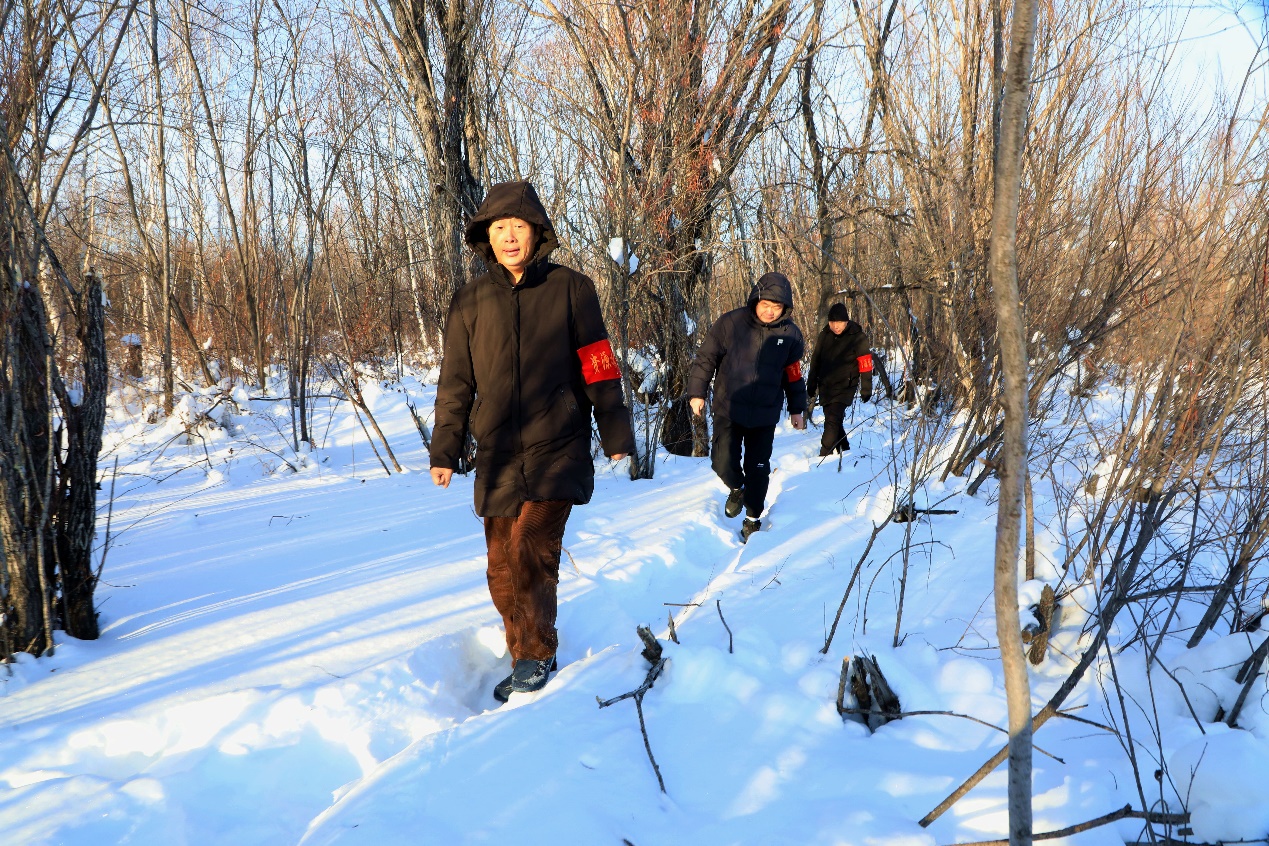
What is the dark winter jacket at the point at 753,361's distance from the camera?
4.72 m

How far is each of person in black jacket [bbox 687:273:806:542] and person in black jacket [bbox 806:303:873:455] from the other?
7.51 feet

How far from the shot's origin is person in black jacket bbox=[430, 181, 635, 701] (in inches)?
103

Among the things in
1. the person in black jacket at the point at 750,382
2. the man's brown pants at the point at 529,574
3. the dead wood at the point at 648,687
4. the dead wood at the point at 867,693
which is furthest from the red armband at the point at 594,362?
the person in black jacket at the point at 750,382

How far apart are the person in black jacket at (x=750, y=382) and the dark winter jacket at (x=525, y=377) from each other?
6.96 ft

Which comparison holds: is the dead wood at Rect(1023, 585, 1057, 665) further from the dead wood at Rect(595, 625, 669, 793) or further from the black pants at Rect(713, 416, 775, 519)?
the black pants at Rect(713, 416, 775, 519)

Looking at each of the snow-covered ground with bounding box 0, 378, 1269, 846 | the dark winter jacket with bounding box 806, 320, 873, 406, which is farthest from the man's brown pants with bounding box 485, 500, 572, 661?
the dark winter jacket with bounding box 806, 320, 873, 406

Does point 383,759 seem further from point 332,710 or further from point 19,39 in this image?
point 19,39

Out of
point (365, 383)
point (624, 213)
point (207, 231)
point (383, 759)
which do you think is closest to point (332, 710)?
point (383, 759)

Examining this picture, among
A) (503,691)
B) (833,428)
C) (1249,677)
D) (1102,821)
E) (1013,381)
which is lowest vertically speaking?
(1249,677)

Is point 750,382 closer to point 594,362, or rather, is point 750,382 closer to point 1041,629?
point 594,362

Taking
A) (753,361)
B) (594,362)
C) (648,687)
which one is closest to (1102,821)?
(648,687)

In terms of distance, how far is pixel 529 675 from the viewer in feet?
8.28

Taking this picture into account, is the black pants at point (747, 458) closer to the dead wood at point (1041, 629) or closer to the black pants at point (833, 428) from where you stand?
the dead wood at point (1041, 629)

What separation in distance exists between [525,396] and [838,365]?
5.25 metres
